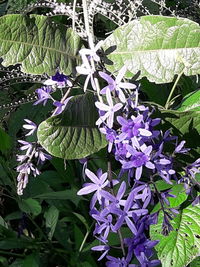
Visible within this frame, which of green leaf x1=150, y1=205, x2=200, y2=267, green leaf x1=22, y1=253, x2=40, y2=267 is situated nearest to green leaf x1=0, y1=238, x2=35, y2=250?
green leaf x1=22, y1=253, x2=40, y2=267

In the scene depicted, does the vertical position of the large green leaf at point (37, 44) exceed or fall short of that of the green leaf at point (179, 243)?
it exceeds it

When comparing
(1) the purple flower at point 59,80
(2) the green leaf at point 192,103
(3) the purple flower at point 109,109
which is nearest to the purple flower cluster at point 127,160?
(3) the purple flower at point 109,109

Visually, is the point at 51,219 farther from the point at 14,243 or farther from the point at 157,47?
the point at 157,47

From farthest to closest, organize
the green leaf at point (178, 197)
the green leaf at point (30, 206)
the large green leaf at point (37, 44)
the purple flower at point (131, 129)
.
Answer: the green leaf at point (30, 206), the green leaf at point (178, 197), the large green leaf at point (37, 44), the purple flower at point (131, 129)

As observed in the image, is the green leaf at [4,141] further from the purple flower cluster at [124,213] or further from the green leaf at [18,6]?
the purple flower cluster at [124,213]

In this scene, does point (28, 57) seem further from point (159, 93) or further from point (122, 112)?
point (159, 93)

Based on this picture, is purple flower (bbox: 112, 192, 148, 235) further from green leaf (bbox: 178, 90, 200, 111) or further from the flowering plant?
green leaf (bbox: 178, 90, 200, 111)

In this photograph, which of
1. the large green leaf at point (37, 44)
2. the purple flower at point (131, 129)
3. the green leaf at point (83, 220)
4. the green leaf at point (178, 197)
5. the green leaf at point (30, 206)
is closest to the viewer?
the purple flower at point (131, 129)
